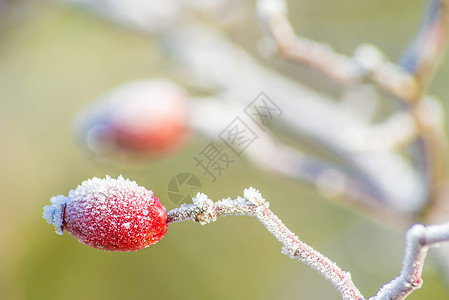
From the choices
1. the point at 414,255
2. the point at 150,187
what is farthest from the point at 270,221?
the point at 150,187

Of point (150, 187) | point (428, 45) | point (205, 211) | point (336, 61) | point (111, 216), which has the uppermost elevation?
point (150, 187)

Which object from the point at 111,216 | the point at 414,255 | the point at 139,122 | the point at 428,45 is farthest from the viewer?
the point at 139,122

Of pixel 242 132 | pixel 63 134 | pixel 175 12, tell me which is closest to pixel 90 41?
pixel 63 134

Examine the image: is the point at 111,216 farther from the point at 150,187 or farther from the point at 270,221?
the point at 150,187

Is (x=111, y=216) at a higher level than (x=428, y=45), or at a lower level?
lower

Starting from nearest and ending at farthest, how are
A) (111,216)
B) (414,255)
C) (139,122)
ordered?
1. (414,255)
2. (111,216)
3. (139,122)

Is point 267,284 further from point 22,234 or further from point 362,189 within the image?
point 362,189
